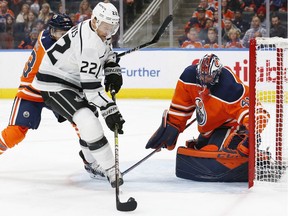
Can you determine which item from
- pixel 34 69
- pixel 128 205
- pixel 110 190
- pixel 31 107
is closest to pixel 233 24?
pixel 34 69

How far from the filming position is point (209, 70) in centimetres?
363

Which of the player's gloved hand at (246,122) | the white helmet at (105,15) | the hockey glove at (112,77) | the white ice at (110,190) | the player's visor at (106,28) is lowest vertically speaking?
the white ice at (110,190)

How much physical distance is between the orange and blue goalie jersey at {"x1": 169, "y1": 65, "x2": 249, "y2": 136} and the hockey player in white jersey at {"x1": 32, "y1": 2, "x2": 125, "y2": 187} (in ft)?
1.45

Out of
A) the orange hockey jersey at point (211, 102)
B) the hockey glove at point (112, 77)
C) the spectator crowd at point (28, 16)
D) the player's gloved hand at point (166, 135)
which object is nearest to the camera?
the hockey glove at point (112, 77)

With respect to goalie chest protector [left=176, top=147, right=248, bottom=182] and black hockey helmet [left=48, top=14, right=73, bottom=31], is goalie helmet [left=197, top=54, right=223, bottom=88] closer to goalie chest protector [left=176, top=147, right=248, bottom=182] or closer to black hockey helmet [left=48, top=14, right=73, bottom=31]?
goalie chest protector [left=176, top=147, right=248, bottom=182]

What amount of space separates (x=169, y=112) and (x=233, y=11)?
463 centimetres

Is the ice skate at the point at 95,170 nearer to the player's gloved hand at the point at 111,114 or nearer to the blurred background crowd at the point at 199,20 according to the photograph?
the player's gloved hand at the point at 111,114

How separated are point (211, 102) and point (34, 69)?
3.49 feet

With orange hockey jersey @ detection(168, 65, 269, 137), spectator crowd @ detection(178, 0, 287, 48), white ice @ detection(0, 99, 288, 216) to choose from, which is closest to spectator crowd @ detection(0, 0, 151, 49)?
spectator crowd @ detection(178, 0, 287, 48)

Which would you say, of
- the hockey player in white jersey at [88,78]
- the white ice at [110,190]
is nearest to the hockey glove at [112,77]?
the hockey player in white jersey at [88,78]

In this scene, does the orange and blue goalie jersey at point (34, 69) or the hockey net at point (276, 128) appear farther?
the orange and blue goalie jersey at point (34, 69)

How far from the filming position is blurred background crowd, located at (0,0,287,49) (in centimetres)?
819

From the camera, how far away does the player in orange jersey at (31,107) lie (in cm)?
389

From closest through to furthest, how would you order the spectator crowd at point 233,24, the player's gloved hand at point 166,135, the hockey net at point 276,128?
the hockey net at point 276,128, the player's gloved hand at point 166,135, the spectator crowd at point 233,24
